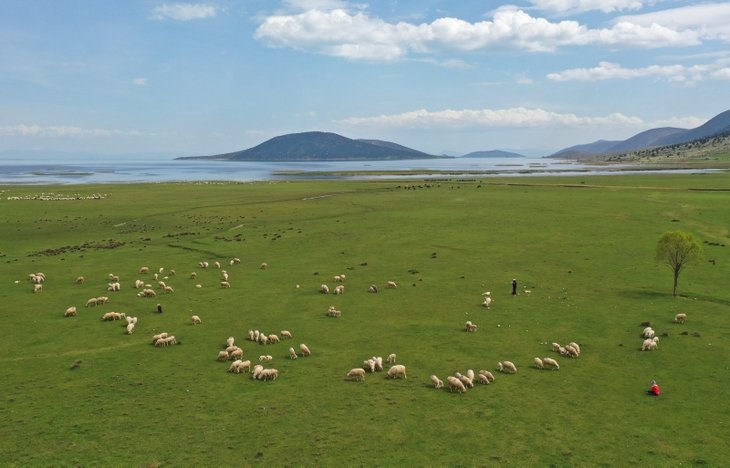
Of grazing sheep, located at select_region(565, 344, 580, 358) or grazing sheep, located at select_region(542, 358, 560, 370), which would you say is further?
grazing sheep, located at select_region(565, 344, 580, 358)

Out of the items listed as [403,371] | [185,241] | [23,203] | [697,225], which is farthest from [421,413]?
[23,203]

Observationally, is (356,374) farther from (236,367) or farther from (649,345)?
(649,345)

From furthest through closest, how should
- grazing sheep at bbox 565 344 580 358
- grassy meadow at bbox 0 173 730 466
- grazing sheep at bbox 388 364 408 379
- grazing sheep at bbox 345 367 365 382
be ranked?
1. grazing sheep at bbox 565 344 580 358
2. grazing sheep at bbox 388 364 408 379
3. grazing sheep at bbox 345 367 365 382
4. grassy meadow at bbox 0 173 730 466

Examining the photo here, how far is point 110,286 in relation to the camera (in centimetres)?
4006

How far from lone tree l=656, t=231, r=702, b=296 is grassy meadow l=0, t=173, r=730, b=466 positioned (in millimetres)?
2085

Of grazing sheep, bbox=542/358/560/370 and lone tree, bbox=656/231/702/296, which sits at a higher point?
lone tree, bbox=656/231/702/296

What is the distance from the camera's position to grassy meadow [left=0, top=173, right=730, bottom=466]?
18.5 meters

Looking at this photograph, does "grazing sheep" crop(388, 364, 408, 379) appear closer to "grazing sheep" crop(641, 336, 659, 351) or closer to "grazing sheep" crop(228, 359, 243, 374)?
"grazing sheep" crop(228, 359, 243, 374)

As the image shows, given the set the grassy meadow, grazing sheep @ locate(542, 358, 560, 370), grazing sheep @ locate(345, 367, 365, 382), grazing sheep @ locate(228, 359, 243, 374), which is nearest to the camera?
Result: the grassy meadow

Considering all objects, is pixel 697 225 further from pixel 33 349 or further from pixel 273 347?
pixel 33 349

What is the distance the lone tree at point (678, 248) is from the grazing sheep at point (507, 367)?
19.3 meters

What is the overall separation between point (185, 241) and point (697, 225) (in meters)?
63.4

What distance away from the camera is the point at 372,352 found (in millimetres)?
27328

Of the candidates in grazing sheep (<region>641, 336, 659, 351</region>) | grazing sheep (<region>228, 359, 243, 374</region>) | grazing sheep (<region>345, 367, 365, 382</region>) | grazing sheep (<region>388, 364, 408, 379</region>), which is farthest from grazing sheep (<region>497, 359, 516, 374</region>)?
grazing sheep (<region>228, 359, 243, 374</region>)
